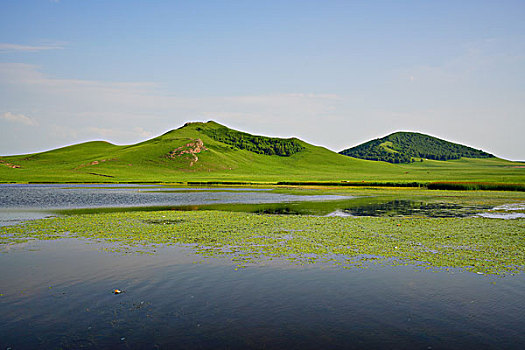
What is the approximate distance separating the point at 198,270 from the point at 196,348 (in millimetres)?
8659

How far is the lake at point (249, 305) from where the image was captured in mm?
12219

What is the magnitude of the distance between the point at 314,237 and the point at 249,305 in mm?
14931

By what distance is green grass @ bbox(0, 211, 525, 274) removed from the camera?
22700 mm

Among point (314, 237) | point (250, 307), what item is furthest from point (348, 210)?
point (250, 307)

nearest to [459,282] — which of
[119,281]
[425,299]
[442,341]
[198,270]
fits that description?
[425,299]

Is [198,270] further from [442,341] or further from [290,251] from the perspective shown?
[442,341]

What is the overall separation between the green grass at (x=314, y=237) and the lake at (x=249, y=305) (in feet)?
6.70

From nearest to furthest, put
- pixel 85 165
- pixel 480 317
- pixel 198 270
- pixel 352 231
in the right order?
pixel 480 317
pixel 198 270
pixel 352 231
pixel 85 165

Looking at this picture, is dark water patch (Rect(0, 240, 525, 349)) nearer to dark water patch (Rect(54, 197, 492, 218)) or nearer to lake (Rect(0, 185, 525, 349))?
lake (Rect(0, 185, 525, 349))

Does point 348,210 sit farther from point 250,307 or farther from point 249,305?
point 250,307

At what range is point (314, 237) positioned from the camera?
29.4m

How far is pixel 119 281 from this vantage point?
18328mm

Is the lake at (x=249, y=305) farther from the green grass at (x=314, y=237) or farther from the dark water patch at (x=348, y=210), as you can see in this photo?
the dark water patch at (x=348, y=210)

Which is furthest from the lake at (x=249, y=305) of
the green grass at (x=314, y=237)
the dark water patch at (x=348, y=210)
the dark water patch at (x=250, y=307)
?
the dark water patch at (x=348, y=210)
